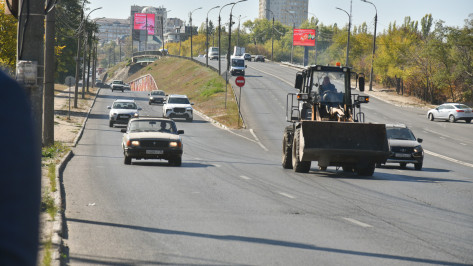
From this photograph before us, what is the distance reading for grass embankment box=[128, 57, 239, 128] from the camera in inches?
2544

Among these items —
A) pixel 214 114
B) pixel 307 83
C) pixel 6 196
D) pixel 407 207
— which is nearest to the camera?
pixel 6 196

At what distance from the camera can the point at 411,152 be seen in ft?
92.2

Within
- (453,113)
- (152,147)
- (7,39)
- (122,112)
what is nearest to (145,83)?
(453,113)

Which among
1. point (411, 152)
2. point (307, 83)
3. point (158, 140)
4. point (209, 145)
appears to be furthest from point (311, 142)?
point (209, 145)

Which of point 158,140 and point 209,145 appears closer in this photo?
point 158,140

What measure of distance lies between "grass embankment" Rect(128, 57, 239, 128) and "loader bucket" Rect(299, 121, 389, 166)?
32.6 m

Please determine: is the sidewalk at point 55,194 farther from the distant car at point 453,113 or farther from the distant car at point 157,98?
the distant car at point 453,113

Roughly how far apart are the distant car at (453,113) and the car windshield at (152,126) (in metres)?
41.2

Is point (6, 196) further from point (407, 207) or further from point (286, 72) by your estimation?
point (286, 72)

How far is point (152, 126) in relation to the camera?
25500 millimetres

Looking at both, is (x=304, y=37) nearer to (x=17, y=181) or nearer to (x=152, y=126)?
(x=152, y=126)

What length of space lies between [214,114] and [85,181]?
149 feet

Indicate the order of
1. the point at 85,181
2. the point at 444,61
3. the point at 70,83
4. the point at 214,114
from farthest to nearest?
the point at 444,61, the point at 214,114, the point at 70,83, the point at 85,181

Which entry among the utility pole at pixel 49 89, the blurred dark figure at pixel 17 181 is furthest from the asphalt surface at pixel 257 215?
the blurred dark figure at pixel 17 181
